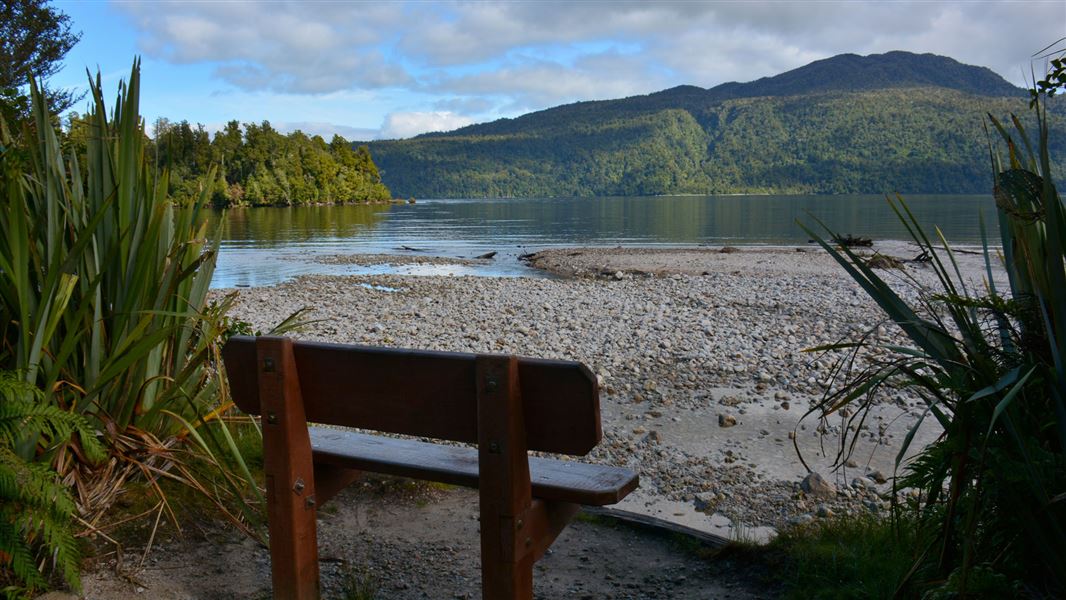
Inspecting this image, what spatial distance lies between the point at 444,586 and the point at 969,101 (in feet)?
701

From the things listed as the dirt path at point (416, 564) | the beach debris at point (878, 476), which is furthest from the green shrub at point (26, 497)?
the beach debris at point (878, 476)

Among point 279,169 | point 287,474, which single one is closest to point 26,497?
point 287,474

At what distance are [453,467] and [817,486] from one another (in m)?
2.96

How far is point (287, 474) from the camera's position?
104 inches

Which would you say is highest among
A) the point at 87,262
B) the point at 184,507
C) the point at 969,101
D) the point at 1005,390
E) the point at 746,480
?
the point at 969,101

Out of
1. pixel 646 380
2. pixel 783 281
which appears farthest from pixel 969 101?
pixel 646 380

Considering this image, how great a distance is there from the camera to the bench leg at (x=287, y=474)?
2.59 metres

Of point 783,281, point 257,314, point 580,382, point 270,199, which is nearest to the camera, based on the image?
point 580,382

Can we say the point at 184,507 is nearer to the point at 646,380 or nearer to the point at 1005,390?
the point at 1005,390

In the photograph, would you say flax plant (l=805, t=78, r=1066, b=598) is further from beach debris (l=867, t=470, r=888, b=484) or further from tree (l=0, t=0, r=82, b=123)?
tree (l=0, t=0, r=82, b=123)

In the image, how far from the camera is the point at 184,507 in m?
3.59

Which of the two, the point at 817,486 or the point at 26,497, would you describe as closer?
the point at 26,497

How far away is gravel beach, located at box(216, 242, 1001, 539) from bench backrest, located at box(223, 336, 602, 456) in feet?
2.79

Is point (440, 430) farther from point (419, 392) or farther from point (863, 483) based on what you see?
point (863, 483)
